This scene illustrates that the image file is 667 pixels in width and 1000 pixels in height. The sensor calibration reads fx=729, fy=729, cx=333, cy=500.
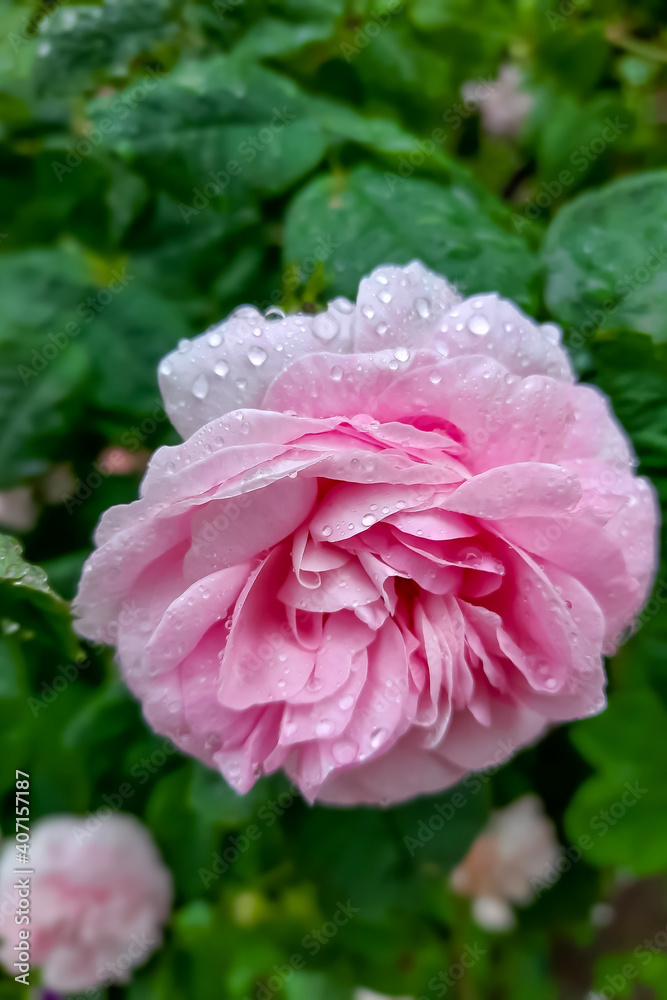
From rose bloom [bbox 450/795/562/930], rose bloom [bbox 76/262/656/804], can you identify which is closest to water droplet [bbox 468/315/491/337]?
rose bloom [bbox 76/262/656/804]

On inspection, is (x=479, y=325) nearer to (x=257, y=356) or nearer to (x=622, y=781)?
(x=257, y=356)

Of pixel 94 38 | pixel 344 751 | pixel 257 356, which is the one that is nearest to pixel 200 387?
pixel 257 356

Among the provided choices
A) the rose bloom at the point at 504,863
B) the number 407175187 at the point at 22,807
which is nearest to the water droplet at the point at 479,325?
the number 407175187 at the point at 22,807

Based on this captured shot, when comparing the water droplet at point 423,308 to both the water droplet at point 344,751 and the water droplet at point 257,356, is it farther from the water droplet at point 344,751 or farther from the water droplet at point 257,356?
the water droplet at point 344,751

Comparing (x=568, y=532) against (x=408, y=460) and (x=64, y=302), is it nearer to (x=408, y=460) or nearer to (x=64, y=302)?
(x=408, y=460)

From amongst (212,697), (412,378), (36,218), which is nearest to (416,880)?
(212,697)

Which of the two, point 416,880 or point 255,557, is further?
point 416,880
